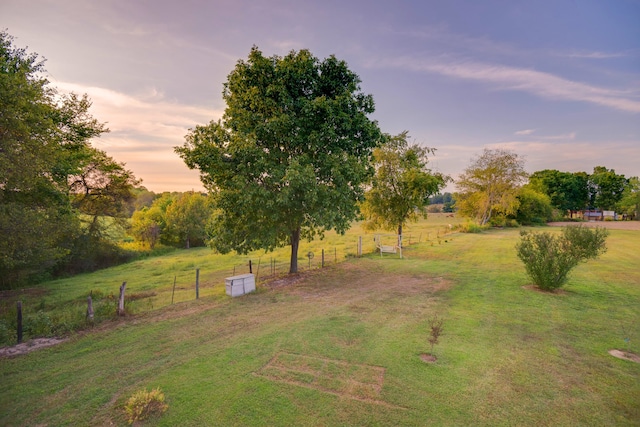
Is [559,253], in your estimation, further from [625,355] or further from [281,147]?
[281,147]

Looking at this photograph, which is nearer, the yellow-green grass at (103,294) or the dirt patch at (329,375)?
the dirt patch at (329,375)

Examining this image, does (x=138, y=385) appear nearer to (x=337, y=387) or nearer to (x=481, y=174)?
(x=337, y=387)

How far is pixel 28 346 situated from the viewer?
354 inches

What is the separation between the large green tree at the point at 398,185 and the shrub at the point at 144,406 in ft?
81.7

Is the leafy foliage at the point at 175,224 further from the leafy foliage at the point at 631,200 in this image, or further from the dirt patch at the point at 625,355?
the leafy foliage at the point at 631,200

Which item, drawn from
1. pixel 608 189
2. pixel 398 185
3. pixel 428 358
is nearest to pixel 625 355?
pixel 428 358

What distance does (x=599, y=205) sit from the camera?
91.3 m

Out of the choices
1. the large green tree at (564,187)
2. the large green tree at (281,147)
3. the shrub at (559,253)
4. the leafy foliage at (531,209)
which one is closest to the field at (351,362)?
the shrub at (559,253)

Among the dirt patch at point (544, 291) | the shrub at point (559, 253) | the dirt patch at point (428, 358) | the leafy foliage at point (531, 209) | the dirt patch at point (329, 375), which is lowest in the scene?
the dirt patch at point (329, 375)

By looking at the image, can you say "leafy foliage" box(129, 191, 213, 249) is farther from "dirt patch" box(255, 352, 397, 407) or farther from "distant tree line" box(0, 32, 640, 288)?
"dirt patch" box(255, 352, 397, 407)

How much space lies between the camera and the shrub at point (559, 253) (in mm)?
13508

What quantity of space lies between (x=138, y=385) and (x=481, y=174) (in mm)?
61934

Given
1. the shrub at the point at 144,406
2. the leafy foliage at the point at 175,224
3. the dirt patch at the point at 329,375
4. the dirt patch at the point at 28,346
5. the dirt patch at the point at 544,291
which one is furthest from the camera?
the leafy foliage at the point at 175,224

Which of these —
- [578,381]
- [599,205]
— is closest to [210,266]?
[578,381]
